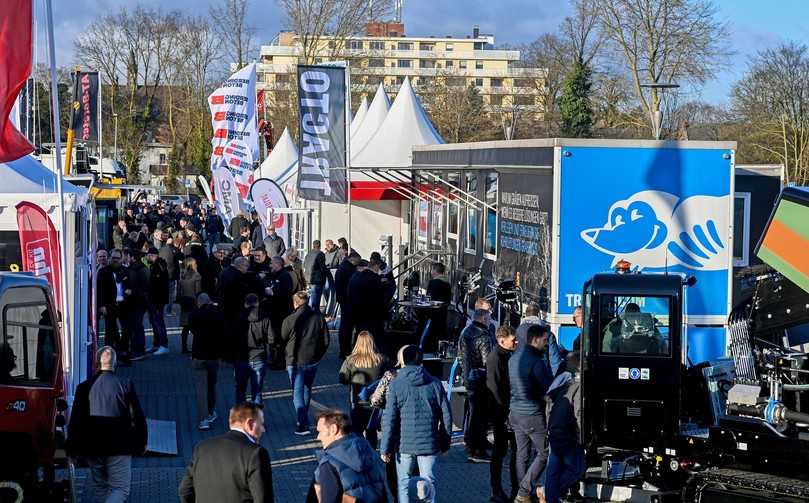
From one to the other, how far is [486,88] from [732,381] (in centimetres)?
12176

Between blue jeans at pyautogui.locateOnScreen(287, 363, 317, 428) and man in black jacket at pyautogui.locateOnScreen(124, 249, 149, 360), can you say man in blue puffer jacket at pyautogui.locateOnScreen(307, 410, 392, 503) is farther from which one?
man in black jacket at pyautogui.locateOnScreen(124, 249, 149, 360)

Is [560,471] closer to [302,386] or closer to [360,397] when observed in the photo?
[360,397]

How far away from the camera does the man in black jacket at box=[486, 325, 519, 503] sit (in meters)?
10.7

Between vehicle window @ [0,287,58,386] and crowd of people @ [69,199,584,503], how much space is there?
40 cm

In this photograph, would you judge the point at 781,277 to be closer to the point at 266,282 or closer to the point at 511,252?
the point at 511,252

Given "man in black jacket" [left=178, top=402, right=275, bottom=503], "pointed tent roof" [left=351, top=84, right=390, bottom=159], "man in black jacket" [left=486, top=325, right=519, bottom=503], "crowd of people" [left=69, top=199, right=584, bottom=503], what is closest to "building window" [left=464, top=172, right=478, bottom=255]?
"crowd of people" [left=69, top=199, right=584, bottom=503]

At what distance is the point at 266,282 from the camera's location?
1816 centimetres

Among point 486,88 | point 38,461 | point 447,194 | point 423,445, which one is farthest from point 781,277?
point 486,88

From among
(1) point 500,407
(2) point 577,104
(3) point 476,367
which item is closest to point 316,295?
(3) point 476,367

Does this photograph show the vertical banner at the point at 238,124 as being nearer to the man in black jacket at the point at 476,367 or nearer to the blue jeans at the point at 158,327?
the blue jeans at the point at 158,327

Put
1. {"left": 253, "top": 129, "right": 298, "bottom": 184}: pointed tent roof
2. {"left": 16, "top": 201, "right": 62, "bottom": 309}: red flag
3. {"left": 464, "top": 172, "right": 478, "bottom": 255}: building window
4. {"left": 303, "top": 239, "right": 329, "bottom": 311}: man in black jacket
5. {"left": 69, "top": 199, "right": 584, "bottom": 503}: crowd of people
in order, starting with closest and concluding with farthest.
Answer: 1. {"left": 69, "top": 199, "right": 584, "bottom": 503}: crowd of people
2. {"left": 16, "top": 201, "right": 62, "bottom": 309}: red flag
3. {"left": 464, "top": 172, "right": 478, "bottom": 255}: building window
4. {"left": 303, "top": 239, "right": 329, "bottom": 311}: man in black jacket
5. {"left": 253, "top": 129, "right": 298, "bottom": 184}: pointed tent roof

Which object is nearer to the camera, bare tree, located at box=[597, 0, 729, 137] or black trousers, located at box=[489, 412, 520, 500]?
black trousers, located at box=[489, 412, 520, 500]

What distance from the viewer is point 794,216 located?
29.8ft

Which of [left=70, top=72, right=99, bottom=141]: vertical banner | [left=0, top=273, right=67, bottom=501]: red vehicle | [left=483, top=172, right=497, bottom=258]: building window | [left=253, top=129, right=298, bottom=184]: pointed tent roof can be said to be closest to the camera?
[left=0, top=273, right=67, bottom=501]: red vehicle
